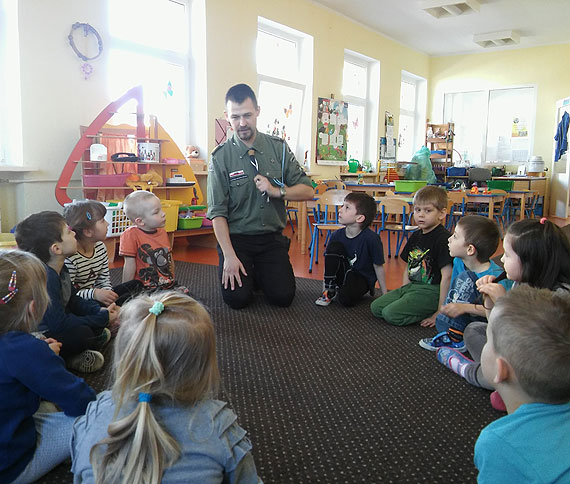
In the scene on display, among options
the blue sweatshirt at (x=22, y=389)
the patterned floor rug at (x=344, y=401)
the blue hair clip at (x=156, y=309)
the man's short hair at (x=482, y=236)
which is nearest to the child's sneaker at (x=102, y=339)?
the patterned floor rug at (x=344, y=401)

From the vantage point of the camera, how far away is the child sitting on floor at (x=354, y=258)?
9.66ft

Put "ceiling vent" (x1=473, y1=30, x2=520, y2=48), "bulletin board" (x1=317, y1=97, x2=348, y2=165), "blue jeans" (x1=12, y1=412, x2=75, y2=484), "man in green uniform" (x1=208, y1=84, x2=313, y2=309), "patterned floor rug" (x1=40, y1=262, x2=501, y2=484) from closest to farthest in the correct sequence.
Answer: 1. "blue jeans" (x1=12, y1=412, x2=75, y2=484)
2. "patterned floor rug" (x1=40, y1=262, x2=501, y2=484)
3. "man in green uniform" (x1=208, y1=84, x2=313, y2=309)
4. "bulletin board" (x1=317, y1=97, x2=348, y2=165)
5. "ceiling vent" (x1=473, y1=30, x2=520, y2=48)

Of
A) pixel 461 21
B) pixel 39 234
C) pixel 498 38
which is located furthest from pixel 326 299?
pixel 498 38

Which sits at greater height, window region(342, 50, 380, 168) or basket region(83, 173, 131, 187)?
window region(342, 50, 380, 168)

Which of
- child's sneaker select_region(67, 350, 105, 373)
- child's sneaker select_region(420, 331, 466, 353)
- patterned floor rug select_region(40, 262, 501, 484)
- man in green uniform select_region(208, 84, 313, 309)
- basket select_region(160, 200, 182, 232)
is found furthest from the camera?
basket select_region(160, 200, 182, 232)

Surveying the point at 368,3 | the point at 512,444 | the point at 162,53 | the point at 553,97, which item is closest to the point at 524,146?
the point at 553,97

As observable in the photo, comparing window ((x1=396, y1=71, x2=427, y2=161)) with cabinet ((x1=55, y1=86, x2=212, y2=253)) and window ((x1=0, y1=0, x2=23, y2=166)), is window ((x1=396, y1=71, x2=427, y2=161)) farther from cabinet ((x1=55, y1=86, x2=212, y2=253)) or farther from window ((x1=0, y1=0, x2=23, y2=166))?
window ((x1=0, y1=0, x2=23, y2=166))

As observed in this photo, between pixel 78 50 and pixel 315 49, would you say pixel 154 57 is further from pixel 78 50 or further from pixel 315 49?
pixel 315 49

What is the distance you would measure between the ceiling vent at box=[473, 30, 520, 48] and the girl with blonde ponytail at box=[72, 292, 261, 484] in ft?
30.8

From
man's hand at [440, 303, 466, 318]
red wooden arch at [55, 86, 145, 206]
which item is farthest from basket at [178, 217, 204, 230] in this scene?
man's hand at [440, 303, 466, 318]

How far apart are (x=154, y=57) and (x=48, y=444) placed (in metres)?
4.83

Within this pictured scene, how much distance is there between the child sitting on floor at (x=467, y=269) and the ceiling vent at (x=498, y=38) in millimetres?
7812

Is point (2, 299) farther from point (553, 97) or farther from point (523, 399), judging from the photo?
point (553, 97)

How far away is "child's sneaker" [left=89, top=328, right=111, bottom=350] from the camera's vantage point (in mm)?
2134
